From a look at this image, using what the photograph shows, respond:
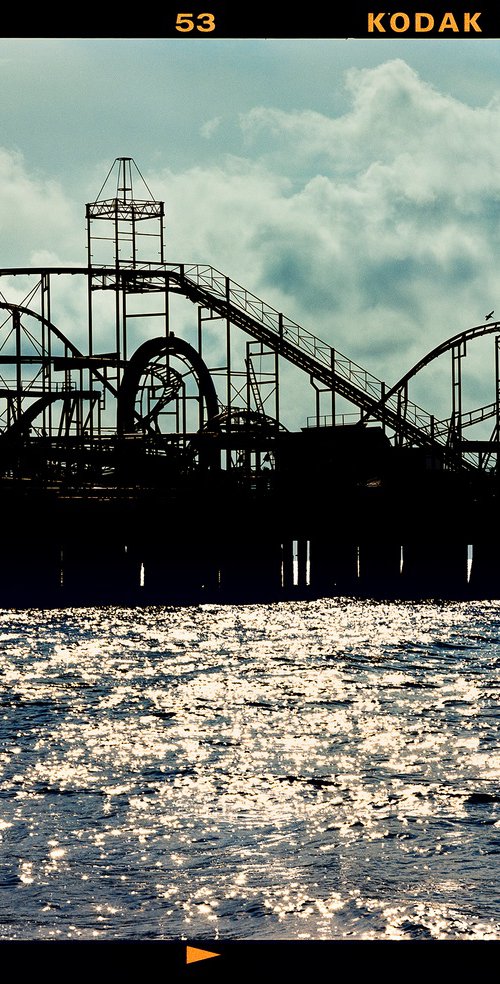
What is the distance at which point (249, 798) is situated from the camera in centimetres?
1642

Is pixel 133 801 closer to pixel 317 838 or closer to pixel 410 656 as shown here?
pixel 317 838
